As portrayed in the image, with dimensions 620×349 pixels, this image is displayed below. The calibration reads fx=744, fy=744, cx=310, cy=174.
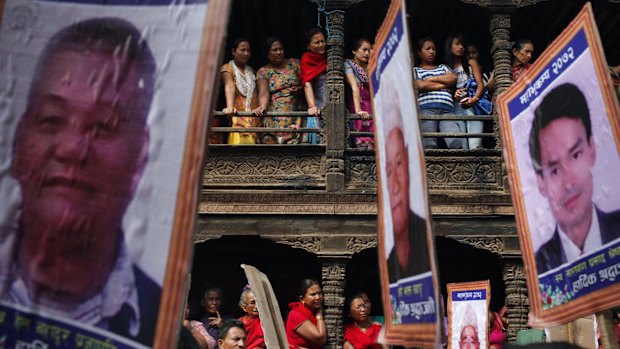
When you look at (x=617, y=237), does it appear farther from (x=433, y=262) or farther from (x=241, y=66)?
(x=241, y=66)

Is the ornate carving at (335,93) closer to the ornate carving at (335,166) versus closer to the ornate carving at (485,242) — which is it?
the ornate carving at (335,166)

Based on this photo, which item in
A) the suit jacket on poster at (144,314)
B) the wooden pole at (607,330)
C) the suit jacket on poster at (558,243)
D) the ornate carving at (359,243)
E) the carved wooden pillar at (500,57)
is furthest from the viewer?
the carved wooden pillar at (500,57)

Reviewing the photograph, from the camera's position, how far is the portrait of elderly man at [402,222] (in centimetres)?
388

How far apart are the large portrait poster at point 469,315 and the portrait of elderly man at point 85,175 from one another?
19.3ft

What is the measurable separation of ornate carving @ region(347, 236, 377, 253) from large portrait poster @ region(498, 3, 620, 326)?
168 inches

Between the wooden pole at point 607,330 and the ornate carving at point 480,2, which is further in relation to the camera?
the ornate carving at point 480,2

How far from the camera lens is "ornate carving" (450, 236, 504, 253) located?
9.00 metres

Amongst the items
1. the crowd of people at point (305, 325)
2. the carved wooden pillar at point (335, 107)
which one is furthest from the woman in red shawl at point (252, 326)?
the carved wooden pillar at point (335, 107)

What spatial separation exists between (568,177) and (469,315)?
4.04 meters

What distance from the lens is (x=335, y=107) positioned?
941 centimetres

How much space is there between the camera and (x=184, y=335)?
10.1ft

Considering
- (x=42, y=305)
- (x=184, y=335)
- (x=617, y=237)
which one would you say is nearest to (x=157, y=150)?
(x=42, y=305)

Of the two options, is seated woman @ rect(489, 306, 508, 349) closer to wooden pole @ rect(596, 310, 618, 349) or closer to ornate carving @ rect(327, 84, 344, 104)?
ornate carving @ rect(327, 84, 344, 104)

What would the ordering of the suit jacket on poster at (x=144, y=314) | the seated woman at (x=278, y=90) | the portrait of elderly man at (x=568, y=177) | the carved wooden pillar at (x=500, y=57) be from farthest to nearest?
the seated woman at (x=278, y=90) < the carved wooden pillar at (x=500, y=57) < the portrait of elderly man at (x=568, y=177) < the suit jacket on poster at (x=144, y=314)
